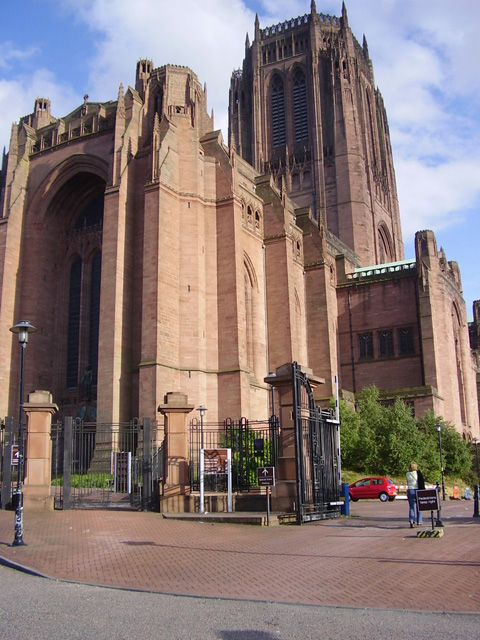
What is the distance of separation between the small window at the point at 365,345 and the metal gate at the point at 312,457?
3293cm

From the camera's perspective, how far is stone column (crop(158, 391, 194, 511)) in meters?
19.0

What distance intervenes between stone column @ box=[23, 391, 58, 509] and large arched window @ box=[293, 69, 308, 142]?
58.1 meters

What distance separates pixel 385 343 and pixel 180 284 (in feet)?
71.0

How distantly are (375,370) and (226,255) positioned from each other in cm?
1942

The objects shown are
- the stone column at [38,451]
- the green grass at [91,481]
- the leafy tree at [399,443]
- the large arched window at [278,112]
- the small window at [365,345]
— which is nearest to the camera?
the stone column at [38,451]

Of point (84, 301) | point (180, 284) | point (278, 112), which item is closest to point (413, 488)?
point (180, 284)

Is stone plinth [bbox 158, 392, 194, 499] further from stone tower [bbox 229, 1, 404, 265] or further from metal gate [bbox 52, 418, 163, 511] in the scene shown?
stone tower [bbox 229, 1, 404, 265]

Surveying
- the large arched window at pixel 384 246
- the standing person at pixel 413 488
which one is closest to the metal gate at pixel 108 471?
the standing person at pixel 413 488

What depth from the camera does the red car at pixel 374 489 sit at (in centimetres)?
3092

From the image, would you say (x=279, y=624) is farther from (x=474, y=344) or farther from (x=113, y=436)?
(x=474, y=344)

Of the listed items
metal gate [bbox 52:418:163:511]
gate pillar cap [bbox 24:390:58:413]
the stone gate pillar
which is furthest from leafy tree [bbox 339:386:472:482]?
gate pillar cap [bbox 24:390:58:413]

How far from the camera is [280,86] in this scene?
76.3 metres

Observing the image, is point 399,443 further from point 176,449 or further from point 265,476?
point 265,476

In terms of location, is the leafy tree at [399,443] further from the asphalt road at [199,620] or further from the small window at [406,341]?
the asphalt road at [199,620]
